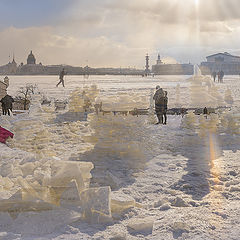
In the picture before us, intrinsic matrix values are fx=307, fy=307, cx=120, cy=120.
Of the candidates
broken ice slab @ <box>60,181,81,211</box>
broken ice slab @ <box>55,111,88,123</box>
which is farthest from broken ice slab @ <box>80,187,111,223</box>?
broken ice slab @ <box>55,111,88,123</box>

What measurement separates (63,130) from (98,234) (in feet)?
25.9

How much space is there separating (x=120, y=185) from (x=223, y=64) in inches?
4238

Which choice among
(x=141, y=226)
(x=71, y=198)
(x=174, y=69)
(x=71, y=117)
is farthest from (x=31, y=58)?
(x=141, y=226)

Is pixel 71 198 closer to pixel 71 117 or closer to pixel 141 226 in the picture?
pixel 141 226

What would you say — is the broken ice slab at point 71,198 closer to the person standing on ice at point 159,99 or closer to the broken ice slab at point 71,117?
the person standing on ice at point 159,99

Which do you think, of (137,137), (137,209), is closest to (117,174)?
(137,209)

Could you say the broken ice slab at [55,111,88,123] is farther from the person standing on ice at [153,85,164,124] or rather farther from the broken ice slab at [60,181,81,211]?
→ the broken ice slab at [60,181,81,211]

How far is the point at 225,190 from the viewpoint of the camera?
15.8 ft

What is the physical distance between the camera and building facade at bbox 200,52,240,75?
10338 centimetres

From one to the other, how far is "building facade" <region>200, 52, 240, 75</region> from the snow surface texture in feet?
320

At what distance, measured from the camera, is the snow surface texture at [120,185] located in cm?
349

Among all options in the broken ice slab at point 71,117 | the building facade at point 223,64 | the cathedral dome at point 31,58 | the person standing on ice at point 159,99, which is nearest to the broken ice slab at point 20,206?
the person standing on ice at point 159,99

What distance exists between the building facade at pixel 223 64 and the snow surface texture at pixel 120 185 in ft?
320

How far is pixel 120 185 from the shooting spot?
16.9 feet
